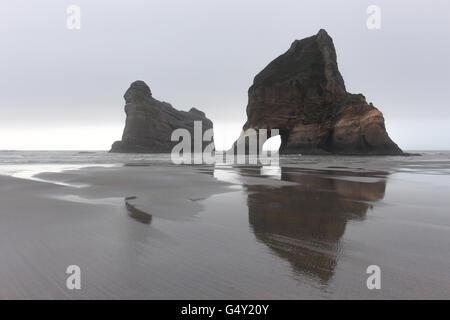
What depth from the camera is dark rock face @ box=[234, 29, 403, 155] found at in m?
55.2

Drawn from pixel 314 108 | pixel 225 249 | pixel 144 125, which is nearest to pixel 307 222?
pixel 225 249

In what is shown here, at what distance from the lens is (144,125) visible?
103 metres

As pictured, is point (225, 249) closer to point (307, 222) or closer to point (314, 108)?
point (307, 222)

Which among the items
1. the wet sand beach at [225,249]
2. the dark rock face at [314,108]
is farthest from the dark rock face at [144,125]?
the wet sand beach at [225,249]

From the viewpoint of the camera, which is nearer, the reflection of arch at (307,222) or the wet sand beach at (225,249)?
the wet sand beach at (225,249)

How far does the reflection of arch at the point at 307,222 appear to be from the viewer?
3.15 meters

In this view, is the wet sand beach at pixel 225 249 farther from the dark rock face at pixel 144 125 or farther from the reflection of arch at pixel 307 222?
the dark rock face at pixel 144 125

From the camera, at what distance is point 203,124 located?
153125mm

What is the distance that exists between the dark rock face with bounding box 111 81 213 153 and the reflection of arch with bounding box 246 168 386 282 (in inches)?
3820

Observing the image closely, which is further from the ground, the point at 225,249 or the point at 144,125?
the point at 144,125

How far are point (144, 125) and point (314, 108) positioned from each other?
65.1 m

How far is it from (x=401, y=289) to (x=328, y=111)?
65.4m

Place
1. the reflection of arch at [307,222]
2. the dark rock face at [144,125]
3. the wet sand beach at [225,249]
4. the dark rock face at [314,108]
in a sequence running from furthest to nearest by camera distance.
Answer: the dark rock face at [144,125], the dark rock face at [314,108], the reflection of arch at [307,222], the wet sand beach at [225,249]

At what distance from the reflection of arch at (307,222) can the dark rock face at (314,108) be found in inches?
2072
